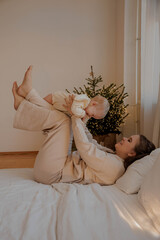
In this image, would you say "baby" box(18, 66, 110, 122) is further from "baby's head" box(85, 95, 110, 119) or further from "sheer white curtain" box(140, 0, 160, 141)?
"sheer white curtain" box(140, 0, 160, 141)

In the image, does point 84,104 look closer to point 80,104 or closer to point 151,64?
point 80,104

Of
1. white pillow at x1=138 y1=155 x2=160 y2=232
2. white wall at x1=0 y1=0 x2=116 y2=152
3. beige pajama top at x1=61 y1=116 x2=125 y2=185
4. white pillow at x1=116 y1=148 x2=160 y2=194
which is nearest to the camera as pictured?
white pillow at x1=138 y1=155 x2=160 y2=232

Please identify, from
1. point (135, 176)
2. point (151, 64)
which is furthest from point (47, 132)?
point (151, 64)

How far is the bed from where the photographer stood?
919 mm

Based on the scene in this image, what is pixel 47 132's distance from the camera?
1756 millimetres

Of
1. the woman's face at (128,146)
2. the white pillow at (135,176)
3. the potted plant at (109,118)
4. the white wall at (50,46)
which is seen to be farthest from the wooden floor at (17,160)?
the white pillow at (135,176)

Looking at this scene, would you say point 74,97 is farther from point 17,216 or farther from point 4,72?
point 4,72

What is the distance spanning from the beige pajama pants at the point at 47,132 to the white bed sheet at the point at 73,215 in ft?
0.73

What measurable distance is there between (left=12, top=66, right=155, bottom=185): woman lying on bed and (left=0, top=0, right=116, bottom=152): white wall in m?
2.14

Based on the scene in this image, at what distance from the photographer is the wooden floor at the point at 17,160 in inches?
121

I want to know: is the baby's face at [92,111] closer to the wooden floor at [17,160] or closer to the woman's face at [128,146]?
the woman's face at [128,146]

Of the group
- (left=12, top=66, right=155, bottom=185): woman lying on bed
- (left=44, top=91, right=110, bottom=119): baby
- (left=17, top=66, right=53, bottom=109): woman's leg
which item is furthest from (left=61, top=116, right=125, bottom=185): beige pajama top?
(left=17, top=66, right=53, bottom=109): woman's leg

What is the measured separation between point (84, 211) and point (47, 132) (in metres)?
0.80

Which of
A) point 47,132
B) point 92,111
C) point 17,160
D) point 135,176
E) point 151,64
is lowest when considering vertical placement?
point 17,160
